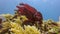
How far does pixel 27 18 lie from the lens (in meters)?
0.76

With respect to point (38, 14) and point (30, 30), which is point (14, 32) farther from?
point (38, 14)

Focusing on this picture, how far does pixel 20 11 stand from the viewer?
0.80 meters

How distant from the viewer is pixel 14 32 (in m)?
0.60

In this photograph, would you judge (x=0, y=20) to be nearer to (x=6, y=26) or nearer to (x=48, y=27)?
(x=6, y=26)

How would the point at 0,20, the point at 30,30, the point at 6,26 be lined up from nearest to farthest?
the point at 30,30
the point at 6,26
the point at 0,20

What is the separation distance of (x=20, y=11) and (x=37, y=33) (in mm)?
227

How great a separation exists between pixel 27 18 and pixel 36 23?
0.16 ft

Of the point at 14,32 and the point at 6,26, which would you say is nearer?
the point at 14,32

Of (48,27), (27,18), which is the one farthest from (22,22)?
(48,27)

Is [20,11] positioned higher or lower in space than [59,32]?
higher

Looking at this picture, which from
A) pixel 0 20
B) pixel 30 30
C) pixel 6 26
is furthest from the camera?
pixel 0 20

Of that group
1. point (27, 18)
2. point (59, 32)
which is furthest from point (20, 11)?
point (59, 32)

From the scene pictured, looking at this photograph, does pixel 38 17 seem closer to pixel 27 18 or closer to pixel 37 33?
pixel 27 18

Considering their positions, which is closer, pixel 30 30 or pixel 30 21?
pixel 30 30
